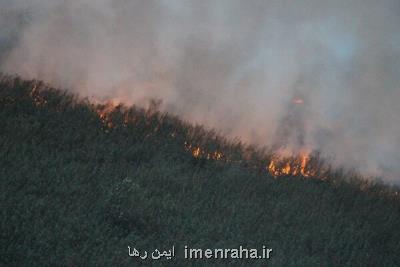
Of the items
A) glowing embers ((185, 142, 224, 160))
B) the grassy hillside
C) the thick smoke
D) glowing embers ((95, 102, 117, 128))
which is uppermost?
the thick smoke

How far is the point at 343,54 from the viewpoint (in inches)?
414

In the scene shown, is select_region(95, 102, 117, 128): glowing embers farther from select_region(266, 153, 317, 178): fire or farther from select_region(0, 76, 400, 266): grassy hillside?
select_region(266, 153, 317, 178): fire

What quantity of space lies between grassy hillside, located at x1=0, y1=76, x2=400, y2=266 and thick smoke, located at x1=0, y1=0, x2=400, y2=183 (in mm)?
942

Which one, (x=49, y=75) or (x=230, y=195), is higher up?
(x=49, y=75)

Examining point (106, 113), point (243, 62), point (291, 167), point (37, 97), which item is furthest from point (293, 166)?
point (37, 97)

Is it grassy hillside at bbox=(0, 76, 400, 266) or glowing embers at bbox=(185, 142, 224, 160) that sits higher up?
glowing embers at bbox=(185, 142, 224, 160)

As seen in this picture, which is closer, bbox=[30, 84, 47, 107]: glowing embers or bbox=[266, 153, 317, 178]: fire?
bbox=[30, 84, 47, 107]: glowing embers

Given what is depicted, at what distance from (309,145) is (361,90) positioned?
1.78 m

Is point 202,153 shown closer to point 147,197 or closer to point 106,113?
point 106,113

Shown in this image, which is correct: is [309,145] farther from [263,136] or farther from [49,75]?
[49,75]

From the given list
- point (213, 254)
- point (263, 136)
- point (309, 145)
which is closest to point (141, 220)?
point (213, 254)

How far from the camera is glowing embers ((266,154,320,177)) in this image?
25.1ft

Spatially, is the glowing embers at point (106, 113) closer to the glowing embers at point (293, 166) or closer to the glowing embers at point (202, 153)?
the glowing embers at point (202, 153)

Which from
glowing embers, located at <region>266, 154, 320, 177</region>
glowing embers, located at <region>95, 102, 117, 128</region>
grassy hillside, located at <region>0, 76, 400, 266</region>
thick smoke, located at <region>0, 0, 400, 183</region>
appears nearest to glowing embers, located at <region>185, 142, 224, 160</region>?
grassy hillside, located at <region>0, 76, 400, 266</region>
